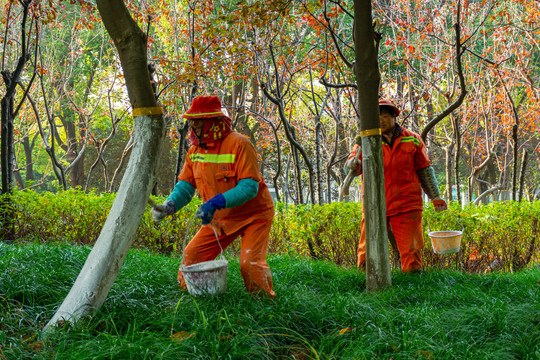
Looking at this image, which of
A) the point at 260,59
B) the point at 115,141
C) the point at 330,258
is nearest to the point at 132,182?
the point at 330,258

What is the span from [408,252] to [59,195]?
5472mm

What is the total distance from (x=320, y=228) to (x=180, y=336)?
4217 millimetres

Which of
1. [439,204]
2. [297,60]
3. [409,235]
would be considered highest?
[297,60]

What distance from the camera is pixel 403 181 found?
4820mm

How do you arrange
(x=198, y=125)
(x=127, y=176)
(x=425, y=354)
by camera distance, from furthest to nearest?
(x=198, y=125)
(x=127, y=176)
(x=425, y=354)

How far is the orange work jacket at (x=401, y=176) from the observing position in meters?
4.79

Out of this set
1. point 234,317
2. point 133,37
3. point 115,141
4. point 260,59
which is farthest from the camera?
point 115,141

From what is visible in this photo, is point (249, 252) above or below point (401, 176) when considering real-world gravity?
below

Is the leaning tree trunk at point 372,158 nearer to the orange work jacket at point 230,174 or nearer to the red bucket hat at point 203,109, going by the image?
the orange work jacket at point 230,174

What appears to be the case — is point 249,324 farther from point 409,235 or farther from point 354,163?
point 409,235

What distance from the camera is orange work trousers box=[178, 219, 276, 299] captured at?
354 centimetres

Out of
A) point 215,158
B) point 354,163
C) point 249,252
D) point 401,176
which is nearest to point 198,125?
point 215,158

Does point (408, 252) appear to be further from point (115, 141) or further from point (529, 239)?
point (115, 141)

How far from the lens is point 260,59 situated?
8.42m
